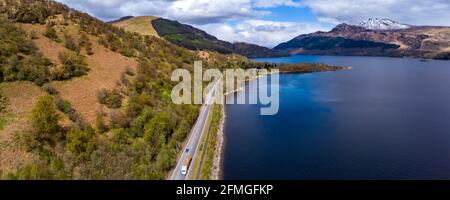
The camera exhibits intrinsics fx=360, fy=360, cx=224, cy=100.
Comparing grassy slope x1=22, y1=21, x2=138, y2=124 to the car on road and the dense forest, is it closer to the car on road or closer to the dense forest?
the dense forest

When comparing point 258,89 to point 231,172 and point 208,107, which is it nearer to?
point 208,107

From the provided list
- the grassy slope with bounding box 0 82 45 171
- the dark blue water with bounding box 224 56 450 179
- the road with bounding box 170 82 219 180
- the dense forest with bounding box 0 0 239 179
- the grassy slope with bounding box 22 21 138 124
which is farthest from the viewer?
the grassy slope with bounding box 22 21 138 124

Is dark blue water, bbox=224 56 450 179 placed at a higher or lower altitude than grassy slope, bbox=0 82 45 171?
lower

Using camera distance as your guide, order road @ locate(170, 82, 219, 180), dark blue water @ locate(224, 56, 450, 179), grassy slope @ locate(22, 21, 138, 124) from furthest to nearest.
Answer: grassy slope @ locate(22, 21, 138, 124) → dark blue water @ locate(224, 56, 450, 179) → road @ locate(170, 82, 219, 180)

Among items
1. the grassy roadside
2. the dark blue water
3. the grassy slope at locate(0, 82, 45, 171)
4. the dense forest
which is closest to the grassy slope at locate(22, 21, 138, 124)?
the dense forest

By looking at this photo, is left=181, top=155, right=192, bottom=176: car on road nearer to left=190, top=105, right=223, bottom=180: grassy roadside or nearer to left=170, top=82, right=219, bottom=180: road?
left=170, top=82, right=219, bottom=180: road

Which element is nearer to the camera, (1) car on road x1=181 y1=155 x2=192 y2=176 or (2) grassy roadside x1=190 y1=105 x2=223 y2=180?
(1) car on road x1=181 y1=155 x2=192 y2=176

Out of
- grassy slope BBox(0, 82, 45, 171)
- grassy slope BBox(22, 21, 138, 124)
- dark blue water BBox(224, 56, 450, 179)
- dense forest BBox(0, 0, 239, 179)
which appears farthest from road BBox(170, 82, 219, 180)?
grassy slope BBox(0, 82, 45, 171)

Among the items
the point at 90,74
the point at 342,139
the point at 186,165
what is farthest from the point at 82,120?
the point at 342,139
